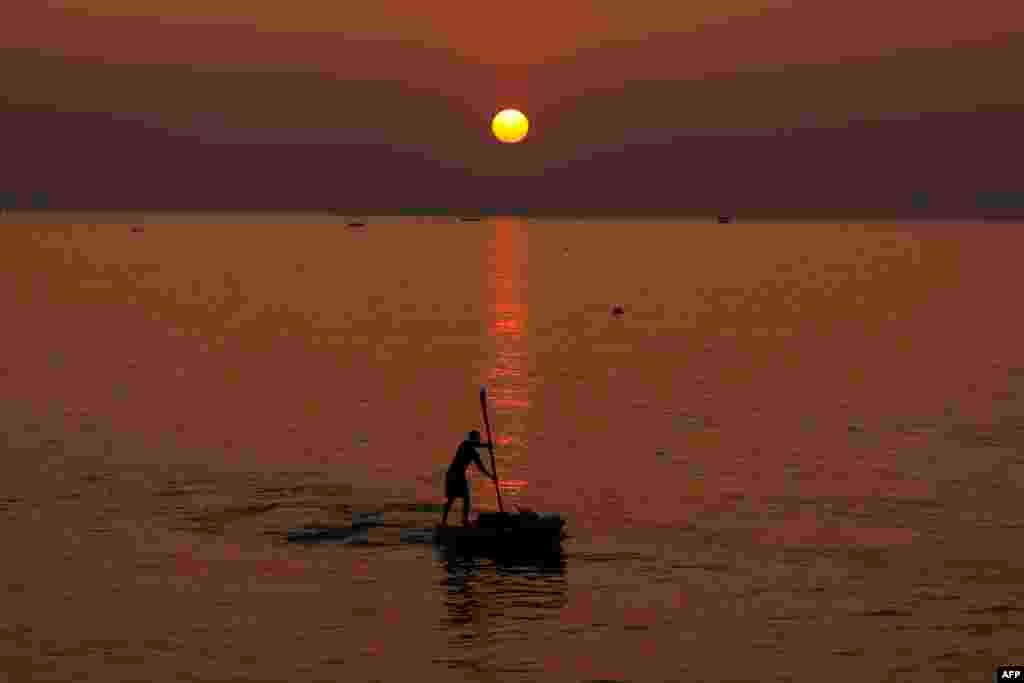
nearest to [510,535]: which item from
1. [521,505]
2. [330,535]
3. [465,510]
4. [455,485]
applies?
[465,510]

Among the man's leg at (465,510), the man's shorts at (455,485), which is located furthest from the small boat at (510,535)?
the man's shorts at (455,485)

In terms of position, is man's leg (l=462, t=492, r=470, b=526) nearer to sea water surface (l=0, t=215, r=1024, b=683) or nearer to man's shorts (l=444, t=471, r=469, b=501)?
man's shorts (l=444, t=471, r=469, b=501)

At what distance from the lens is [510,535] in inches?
1378

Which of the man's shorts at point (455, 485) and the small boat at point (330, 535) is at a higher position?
the man's shorts at point (455, 485)

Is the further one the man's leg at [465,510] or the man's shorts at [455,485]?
the man's shorts at [455,485]

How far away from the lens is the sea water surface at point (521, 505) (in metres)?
27.9

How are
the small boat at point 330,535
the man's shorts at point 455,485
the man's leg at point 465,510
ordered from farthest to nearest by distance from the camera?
the man's shorts at point 455,485 < the small boat at point 330,535 < the man's leg at point 465,510

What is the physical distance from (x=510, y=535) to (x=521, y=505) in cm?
738

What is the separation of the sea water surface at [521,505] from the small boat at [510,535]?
2.43ft

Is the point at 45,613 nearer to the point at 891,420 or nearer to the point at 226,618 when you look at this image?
the point at 226,618

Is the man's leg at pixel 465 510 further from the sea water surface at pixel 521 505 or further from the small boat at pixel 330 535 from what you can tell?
the small boat at pixel 330 535

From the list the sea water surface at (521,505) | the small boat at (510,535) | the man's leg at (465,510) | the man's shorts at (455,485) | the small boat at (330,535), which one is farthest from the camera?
the man's shorts at (455,485)

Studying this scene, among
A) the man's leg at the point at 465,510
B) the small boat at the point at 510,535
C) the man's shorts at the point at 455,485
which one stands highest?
the man's shorts at the point at 455,485

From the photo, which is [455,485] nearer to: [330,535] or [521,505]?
[330,535]
